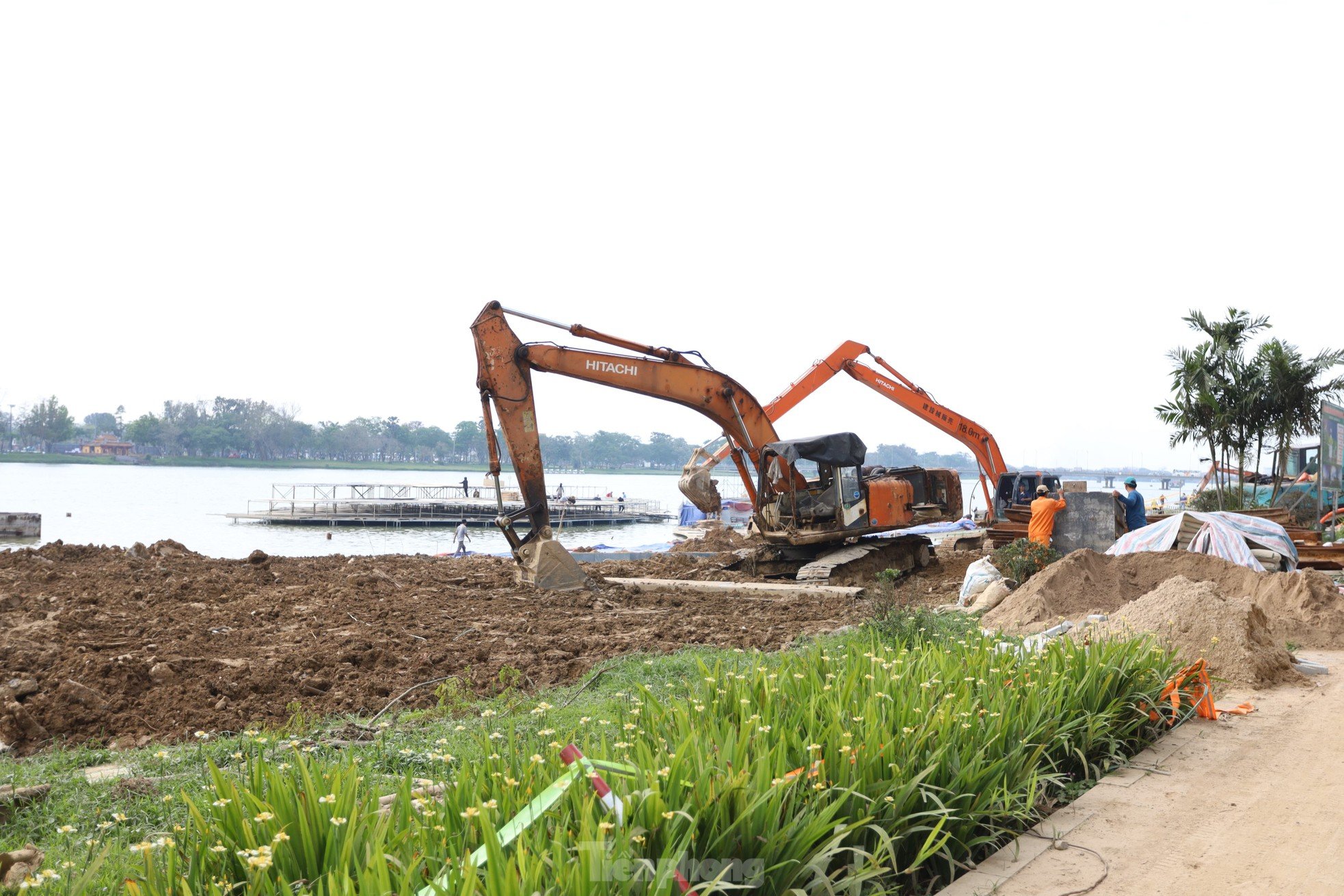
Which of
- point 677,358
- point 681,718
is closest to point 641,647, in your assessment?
point 681,718

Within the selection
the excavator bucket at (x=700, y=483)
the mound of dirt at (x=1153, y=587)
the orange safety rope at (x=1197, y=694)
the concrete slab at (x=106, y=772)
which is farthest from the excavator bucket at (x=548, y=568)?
the orange safety rope at (x=1197, y=694)

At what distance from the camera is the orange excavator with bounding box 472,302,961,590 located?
1484cm

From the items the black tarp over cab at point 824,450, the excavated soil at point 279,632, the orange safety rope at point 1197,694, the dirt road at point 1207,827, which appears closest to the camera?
the dirt road at point 1207,827

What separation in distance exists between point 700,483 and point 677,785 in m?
15.9

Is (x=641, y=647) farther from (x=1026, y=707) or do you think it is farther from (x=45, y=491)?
(x=45, y=491)

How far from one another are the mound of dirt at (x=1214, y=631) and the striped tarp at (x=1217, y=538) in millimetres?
5002

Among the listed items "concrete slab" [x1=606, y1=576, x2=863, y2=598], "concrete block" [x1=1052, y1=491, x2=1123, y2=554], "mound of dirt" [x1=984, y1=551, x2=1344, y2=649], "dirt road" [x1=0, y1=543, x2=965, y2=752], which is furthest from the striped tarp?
"concrete slab" [x1=606, y1=576, x2=863, y2=598]

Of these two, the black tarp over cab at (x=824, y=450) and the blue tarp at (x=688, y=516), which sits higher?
the black tarp over cab at (x=824, y=450)

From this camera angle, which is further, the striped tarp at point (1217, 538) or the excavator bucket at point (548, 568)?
→ the excavator bucket at point (548, 568)

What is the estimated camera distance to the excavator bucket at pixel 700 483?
62.8 ft

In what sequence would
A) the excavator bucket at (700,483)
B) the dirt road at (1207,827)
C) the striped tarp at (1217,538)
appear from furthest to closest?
the excavator bucket at (700,483), the striped tarp at (1217,538), the dirt road at (1207,827)

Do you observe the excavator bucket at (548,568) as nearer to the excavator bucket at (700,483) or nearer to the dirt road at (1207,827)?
the excavator bucket at (700,483)

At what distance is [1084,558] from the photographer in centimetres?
1171

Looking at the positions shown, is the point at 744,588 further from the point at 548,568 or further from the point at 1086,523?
the point at 1086,523
